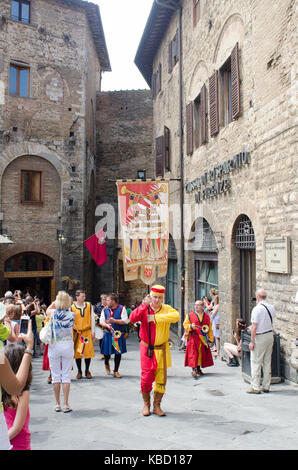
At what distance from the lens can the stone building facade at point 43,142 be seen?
1759 cm

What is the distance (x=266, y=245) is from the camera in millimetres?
7824

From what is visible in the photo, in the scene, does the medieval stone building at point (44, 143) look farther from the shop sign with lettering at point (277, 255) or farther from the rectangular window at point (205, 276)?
the shop sign with lettering at point (277, 255)

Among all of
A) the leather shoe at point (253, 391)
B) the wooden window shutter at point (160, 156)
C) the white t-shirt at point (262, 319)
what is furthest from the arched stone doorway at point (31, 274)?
the white t-shirt at point (262, 319)

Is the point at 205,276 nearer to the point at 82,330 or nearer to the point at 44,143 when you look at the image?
the point at 82,330

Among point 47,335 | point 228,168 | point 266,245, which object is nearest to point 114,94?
point 228,168

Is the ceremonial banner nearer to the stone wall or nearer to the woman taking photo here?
the woman taking photo

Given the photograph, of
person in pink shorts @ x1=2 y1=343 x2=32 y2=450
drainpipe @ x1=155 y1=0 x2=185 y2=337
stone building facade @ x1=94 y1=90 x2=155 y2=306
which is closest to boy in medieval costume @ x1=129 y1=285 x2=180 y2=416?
A: person in pink shorts @ x1=2 y1=343 x2=32 y2=450

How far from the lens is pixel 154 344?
18.9 feet

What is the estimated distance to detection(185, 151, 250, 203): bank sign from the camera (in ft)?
30.3

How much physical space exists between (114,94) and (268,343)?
19.9 metres

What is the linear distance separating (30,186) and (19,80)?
4.42 m

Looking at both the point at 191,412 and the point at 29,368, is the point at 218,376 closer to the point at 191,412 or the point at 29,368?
the point at 191,412

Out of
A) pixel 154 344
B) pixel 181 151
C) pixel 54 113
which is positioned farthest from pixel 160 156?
pixel 154 344

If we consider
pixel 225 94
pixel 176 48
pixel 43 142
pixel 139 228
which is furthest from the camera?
pixel 43 142
